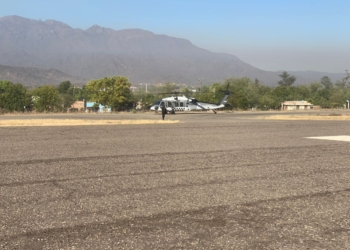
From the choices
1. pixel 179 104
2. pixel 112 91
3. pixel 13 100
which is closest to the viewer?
pixel 179 104

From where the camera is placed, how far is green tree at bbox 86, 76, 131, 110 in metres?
79.8

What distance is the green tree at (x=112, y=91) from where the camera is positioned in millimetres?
79812

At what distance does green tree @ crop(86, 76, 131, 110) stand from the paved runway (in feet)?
221

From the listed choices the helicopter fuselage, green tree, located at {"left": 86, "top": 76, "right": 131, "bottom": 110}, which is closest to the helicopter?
the helicopter fuselage

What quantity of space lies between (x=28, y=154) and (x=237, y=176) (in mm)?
6432

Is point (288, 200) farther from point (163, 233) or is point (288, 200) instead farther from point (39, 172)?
point (39, 172)

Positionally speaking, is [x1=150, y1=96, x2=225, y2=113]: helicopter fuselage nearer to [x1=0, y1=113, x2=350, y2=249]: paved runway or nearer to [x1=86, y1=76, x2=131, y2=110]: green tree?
[x1=86, y1=76, x2=131, y2=110]: green tree

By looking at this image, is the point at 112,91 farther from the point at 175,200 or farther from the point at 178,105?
the point at 175,200

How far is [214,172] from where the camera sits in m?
9.62

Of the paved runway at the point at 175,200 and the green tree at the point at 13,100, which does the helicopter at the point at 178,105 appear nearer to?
the green tree at the point at 13,100

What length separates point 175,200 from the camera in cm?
701

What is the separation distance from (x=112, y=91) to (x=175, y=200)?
74.9 m

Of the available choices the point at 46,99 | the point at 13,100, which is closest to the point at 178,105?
the point at 46,99

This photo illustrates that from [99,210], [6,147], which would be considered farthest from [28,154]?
[99,210]
